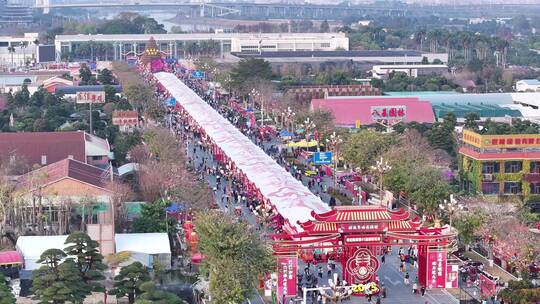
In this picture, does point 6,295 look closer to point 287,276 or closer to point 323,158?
point 287,276

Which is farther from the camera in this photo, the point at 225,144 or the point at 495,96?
the point at 495,96

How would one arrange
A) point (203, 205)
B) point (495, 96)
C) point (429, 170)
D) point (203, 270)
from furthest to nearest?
point (495, 96)
point (429, 170)
point (203, 205)
point (203, 270)

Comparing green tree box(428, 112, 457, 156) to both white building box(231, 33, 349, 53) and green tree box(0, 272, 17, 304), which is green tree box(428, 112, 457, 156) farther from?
white building box(231, 33, 349, 53)

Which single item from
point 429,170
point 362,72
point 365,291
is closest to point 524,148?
point 429,170

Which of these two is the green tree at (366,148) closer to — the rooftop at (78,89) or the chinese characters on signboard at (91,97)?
the chinese characters on signboard at (91,97)

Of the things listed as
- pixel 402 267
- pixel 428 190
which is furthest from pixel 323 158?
pixel 402 267

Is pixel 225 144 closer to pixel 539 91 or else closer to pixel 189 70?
pixel 539 91

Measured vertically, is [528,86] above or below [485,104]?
below
